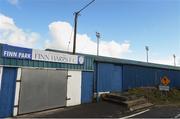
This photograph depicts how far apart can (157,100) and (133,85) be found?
390cm

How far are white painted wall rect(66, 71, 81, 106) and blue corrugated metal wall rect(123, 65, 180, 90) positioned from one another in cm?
727

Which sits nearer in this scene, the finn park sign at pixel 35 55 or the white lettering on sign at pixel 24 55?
the finn park sign at pixel 35 55

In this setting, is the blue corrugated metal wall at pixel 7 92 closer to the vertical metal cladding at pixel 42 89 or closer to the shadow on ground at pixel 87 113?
the vertical metal cladding at pixel 42 89

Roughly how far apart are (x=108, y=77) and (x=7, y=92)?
10.3 m

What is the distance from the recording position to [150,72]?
27.2 metres

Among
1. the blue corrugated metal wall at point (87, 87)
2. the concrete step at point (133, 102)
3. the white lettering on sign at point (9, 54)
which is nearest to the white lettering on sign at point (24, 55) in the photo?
the white lettering on sign at point (9, 54)

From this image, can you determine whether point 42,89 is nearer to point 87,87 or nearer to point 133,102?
point 87,87

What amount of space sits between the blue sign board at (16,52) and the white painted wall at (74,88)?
376cm

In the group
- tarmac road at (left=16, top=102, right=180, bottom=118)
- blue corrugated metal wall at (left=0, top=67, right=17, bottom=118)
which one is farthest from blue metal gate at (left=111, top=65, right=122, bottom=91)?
blue corrugated metal wall at (left=0, top=67, right=17, bottom=118)

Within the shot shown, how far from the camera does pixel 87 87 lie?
1739 centimetres

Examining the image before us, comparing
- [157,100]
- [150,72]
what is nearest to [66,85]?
[157,100]

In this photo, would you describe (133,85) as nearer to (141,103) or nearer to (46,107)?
(141,103)

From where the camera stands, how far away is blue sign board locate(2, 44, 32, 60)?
38.1 feet

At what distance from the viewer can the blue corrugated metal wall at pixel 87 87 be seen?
55.7 ft
